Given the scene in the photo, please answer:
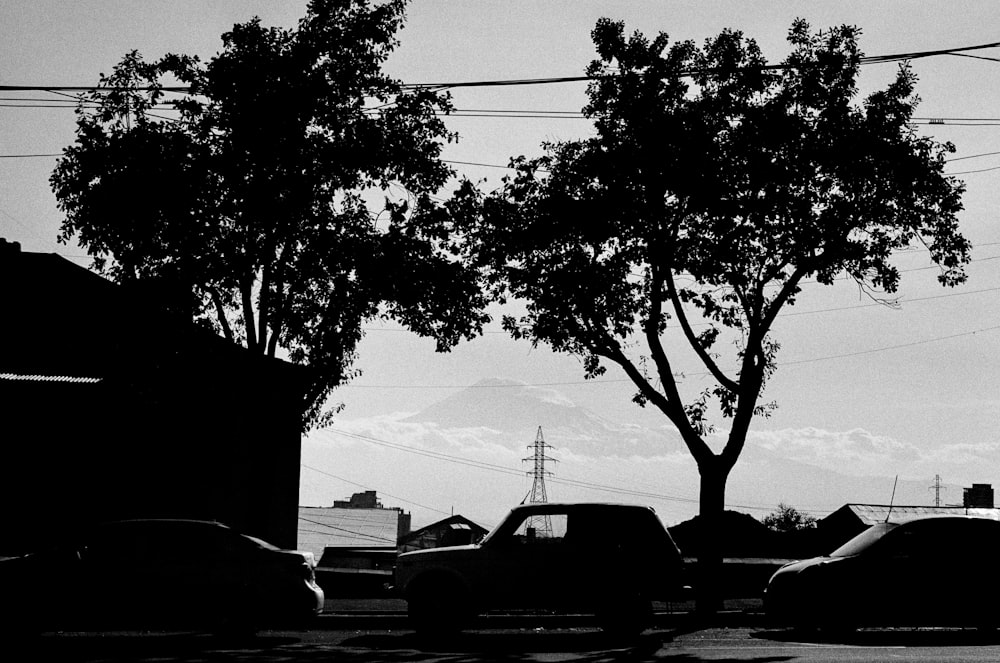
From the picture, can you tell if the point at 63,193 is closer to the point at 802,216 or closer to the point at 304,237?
the point at 304,237

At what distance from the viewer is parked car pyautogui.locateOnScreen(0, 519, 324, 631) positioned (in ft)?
47.5

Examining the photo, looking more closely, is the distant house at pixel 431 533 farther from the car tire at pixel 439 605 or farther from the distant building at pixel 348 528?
the car tire at pixel 439 605

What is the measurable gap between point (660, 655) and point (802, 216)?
12.9 m

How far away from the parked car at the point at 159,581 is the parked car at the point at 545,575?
5.56 feet

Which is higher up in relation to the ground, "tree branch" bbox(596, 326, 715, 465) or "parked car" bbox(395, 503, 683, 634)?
"tree branch" bbox(596, 326, 715, 465)

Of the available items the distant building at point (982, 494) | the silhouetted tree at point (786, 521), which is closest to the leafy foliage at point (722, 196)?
the distant building at point (982, 494)

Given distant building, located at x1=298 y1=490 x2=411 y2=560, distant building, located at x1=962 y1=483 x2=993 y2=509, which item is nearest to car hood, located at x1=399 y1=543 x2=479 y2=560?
distant building, located at x1=298 y1=490 x2=411 y2=560

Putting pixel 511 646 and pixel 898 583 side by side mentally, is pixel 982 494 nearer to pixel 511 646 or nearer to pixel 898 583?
pixel 898 583

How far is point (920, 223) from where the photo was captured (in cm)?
2483

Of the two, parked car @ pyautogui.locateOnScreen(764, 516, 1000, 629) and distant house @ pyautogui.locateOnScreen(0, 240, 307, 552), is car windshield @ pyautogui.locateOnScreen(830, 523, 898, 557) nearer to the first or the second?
parked car @ pyautogui.locateOnScreen(764, 516, 1000, 629)

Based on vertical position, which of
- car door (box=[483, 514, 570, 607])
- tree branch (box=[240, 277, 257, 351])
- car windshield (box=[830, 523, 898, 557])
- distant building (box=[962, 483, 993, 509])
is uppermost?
tree branch (box=[240, 277, 257, 351])

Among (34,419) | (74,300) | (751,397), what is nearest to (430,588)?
(751,397)

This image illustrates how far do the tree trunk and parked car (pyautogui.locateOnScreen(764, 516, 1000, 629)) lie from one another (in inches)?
207

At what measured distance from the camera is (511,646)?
14.2 m
